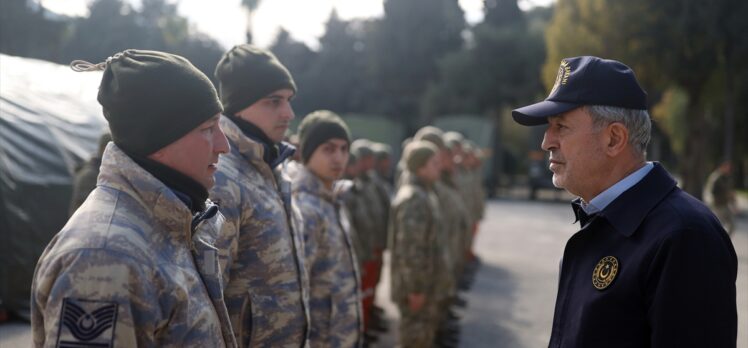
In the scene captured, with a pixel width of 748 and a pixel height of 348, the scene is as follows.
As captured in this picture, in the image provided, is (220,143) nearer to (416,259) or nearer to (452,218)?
(416,259)

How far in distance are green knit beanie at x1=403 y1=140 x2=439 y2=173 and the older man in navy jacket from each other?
12.4 feet

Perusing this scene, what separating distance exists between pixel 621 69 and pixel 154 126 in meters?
1.45

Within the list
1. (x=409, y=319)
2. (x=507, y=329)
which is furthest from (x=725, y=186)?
(x=409, y=319)

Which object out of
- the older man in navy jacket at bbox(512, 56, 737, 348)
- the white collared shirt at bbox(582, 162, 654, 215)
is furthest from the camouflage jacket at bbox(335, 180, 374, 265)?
the white collared shirt at bbox(582, 162, 654, 215)

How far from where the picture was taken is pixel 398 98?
138 feet

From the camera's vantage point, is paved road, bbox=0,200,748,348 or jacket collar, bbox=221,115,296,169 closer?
jacket collar, bbox=221,115,296,169

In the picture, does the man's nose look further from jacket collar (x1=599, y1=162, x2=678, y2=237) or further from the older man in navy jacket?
jacket collar (x1=599, y1=162, x2=678, y2=237)

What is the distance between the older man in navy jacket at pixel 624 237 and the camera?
1.83 meters

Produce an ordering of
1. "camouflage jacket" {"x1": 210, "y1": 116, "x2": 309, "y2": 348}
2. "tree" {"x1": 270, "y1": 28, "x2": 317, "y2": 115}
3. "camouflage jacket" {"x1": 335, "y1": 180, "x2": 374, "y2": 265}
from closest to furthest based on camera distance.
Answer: "camouflage jacket" {"x1": 210, "y1": 116, "x2": 309, "y2": 348} → "camouflage jacket" {"x1": 335, "y1": 180, "x2": 374, "y2": 265} → "tree" {"x1": 270, "y1": 28, "x2": 317, "y2": 115}

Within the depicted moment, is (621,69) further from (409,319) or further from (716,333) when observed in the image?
(409,319)

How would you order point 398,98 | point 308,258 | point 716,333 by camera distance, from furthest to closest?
point 398,98, point 308,258, point 716,333

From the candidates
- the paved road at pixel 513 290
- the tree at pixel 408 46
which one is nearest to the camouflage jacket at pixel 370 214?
the paved road at pixel 513 290

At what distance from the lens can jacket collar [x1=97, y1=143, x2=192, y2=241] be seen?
183 cm

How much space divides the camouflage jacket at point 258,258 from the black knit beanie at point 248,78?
214 millimetres
